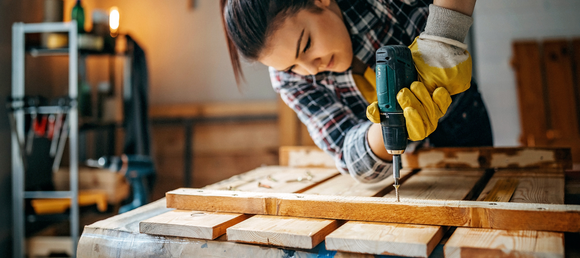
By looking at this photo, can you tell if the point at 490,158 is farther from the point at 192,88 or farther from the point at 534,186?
the point at 192,88

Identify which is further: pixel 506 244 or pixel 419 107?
pixel 419 107

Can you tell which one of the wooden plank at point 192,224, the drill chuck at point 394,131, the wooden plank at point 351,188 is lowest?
the wooden plank at point 192,224

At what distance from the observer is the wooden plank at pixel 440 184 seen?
1.04m

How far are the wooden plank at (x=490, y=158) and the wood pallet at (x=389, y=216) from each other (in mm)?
12

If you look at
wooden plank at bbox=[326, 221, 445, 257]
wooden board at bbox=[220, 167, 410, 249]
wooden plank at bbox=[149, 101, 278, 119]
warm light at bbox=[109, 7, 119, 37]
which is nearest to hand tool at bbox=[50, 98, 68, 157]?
warm light at bbox=[109, 7, 119, 37]

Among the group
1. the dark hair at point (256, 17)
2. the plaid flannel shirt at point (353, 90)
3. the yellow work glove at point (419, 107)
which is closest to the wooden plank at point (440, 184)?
the plaid flannel shirt at point (353, 90)

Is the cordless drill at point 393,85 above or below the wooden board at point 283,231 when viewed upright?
above

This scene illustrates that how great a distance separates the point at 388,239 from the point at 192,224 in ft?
1.33

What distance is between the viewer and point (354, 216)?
847 mm

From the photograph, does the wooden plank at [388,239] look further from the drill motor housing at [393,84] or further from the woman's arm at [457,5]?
the woman's arm at [457,5]

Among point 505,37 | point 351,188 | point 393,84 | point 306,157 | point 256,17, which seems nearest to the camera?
point 393,84

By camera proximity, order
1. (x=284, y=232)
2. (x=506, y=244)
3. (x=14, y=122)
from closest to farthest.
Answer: (x=506, y=244) < (x=284, y=232) < (x=14, y=122)

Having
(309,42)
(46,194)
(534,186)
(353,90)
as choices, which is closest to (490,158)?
(534,186)

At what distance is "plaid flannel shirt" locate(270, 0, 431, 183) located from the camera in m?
1.17
